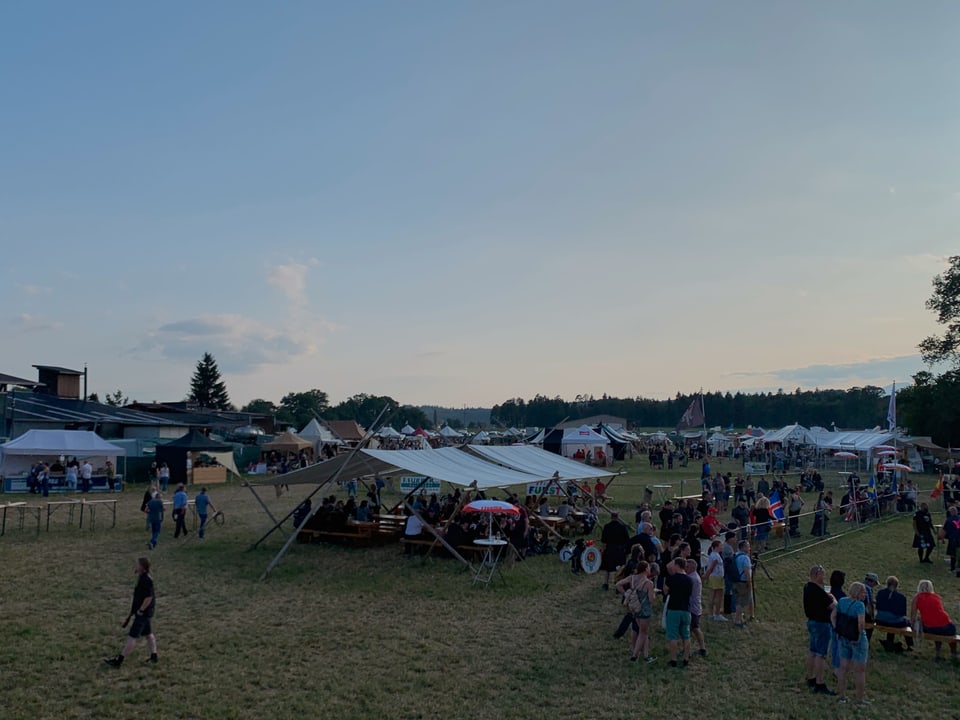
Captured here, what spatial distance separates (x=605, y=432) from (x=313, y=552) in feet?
106

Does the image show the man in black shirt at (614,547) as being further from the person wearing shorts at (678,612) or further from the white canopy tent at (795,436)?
the white canopy tent at (795,436)

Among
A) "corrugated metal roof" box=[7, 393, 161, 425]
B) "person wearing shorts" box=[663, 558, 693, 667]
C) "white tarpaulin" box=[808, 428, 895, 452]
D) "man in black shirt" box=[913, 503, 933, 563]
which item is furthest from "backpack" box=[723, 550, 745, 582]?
"corrugated metal roof" box=[7, 393, 161, 425]

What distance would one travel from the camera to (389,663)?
28.0 ft

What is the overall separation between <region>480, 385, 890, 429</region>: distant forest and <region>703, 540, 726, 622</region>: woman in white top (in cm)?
7229

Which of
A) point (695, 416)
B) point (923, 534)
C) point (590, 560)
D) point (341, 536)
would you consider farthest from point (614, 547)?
point (695, 416)

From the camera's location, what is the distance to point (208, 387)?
91.0 m

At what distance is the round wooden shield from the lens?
13.8 metres

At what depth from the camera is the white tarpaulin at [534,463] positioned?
61.7ft

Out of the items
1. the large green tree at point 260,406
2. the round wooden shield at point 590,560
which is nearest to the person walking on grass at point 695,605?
the round wooden shield at point 590,560

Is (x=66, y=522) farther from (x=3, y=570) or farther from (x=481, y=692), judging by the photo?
(x=481, y=692)

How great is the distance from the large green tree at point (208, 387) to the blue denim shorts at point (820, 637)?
8974 centimetres

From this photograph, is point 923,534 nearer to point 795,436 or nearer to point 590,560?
point 590,560

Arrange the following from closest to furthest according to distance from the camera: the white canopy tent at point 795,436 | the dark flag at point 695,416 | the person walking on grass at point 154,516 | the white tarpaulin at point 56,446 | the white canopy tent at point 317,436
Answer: the person walking on grass at point 154,516 < the white tarpaulin at point 56,446 < the dark flag at point 695,416 < the white canopy tent at point 795,436 < the white canopy tent at point 317,436

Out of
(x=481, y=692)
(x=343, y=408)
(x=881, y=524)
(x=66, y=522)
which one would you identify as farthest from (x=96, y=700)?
(x=343, y=408)
